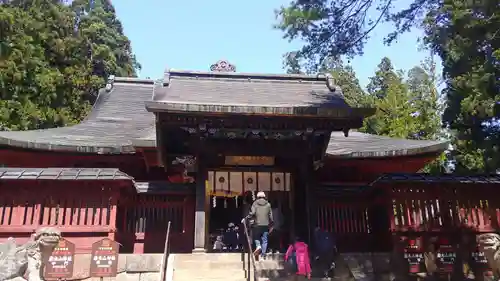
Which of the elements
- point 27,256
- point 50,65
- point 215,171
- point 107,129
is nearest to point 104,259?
point 27,256

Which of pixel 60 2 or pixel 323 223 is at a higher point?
pixel 60 2

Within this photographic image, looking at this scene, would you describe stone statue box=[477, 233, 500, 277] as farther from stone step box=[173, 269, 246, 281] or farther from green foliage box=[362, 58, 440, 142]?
Result: green foliage box=[362, 58, 440, 142]

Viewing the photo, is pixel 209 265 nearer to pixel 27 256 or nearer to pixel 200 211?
pixel 200 211

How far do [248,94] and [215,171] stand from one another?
8.20ft

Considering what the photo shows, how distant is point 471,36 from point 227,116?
13.5m

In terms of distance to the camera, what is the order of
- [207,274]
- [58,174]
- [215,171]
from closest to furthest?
1. [207,274]
2. [58,174]
3. [215,171]

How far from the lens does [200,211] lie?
33.2 feet

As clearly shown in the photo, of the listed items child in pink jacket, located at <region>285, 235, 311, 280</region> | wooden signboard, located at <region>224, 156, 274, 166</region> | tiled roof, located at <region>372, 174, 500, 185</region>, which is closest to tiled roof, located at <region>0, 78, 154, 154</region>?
wooden signboard, located at <region>224, 156, 274, 166</region>

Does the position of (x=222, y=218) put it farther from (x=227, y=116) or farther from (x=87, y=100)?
(x=87, y=100)

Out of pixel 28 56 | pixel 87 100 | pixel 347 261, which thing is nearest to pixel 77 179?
pixel 347 261

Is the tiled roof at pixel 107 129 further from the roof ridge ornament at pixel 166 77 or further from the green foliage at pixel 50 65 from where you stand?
the green foliage at pixel 50 65

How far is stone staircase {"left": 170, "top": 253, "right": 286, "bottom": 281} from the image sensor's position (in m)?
8.21

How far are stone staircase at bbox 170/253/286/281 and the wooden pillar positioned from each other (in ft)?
1.81

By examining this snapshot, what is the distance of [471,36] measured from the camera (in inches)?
720
